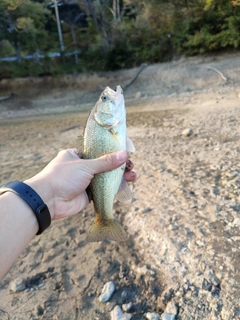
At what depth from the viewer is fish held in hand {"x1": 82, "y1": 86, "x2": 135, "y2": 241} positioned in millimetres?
2531

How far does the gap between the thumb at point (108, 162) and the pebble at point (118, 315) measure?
157 cm

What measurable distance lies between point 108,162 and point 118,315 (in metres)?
1.67

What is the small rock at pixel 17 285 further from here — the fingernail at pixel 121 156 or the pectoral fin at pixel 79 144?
the fingernail at pixel 121 156

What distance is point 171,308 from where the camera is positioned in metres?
2.92

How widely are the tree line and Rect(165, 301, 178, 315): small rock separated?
17438 mm

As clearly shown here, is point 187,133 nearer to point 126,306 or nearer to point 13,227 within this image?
point 126,306

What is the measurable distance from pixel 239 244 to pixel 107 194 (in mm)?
1849

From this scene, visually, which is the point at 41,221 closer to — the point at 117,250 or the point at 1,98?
the point at 117,250

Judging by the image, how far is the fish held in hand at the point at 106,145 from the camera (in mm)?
2531

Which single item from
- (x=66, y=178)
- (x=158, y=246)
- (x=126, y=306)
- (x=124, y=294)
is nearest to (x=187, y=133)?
(x=158, y=246)

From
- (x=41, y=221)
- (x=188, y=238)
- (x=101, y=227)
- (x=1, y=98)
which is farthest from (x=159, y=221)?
(x=1, y=98)

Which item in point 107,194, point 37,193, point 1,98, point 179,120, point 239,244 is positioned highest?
point 37,193

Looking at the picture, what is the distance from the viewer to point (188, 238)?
144 inches

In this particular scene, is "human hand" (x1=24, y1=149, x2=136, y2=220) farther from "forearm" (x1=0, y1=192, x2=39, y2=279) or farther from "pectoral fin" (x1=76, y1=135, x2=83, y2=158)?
"forearm" (x1=0, y1=192, x2=39, y2=279)
